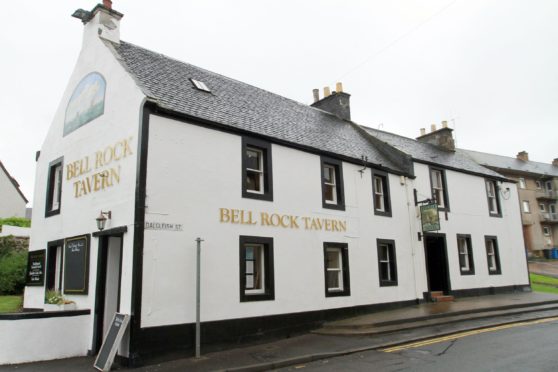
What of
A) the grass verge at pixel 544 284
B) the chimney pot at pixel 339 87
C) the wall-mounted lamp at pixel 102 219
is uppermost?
the chimney pot at pixel 339 87

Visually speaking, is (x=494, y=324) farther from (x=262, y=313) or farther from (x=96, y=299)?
(x=96, y=299)

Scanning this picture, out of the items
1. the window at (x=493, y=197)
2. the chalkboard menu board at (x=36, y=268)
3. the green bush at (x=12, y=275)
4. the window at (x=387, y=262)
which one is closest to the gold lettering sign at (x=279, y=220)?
the window at (x=387, y=262)

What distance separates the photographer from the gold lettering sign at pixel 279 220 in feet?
39.0

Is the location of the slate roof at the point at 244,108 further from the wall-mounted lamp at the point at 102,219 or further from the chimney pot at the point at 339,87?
the wall-mounted lamp at the point at 102,219

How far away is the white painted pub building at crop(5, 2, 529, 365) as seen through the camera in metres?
10.4

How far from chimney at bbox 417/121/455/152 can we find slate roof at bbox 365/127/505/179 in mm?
596

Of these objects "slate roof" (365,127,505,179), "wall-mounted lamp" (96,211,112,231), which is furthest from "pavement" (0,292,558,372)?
"slate roof" (365,127,505,179)

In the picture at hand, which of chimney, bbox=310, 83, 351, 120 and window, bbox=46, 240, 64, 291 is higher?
chimney, bbox=310, 83, 351, 120

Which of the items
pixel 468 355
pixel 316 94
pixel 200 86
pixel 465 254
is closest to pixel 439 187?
pixel 465 254

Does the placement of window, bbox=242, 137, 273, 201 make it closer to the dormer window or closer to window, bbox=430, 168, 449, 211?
the dormer window

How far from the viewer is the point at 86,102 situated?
1339 cm

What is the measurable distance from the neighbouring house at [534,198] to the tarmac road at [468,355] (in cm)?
3968

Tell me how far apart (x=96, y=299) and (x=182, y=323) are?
250 cm

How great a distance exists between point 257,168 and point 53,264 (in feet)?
23.6
